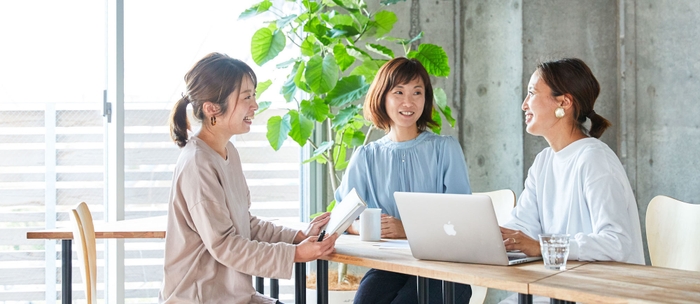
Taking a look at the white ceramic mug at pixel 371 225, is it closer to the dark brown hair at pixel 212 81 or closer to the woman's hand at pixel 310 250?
the woman's hand at pixel 310 250

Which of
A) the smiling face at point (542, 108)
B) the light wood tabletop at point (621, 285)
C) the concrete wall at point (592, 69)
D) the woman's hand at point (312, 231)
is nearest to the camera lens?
the light wood tabletop at point (621, 285)

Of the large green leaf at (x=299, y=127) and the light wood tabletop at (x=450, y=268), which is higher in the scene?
the large green leaf at (x=299, y=127)

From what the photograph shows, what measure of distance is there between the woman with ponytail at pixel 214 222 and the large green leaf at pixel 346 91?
54.5 inches

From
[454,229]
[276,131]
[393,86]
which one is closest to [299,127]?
[276,131]

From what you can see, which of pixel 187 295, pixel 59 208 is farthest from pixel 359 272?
pixel 187 295

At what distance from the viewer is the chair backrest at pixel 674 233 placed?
2246 mm

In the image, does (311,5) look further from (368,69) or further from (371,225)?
(371,225)

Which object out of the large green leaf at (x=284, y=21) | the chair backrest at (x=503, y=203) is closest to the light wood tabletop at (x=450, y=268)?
the chair backrest at (x=503, y=203)

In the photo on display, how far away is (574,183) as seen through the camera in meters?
1.99

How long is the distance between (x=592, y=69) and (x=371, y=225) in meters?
1.97

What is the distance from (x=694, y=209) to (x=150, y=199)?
265 cm

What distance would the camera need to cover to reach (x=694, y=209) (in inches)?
89.0

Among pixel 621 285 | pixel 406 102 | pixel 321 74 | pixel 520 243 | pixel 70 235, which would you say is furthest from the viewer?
pixel 321 74

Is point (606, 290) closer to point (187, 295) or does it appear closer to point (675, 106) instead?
point (187, 295)
